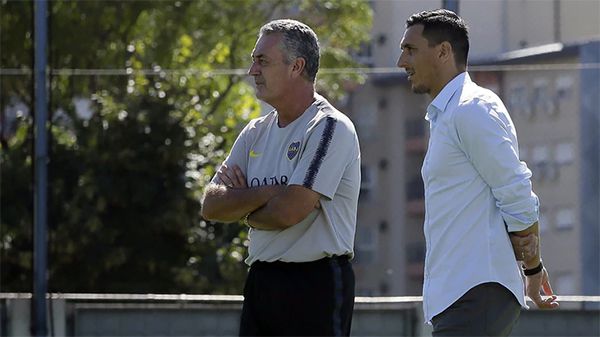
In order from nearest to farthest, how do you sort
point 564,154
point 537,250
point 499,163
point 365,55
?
point 499,163, point 537,250, point 564,154, point 365,55

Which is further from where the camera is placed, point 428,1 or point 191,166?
point 191,166

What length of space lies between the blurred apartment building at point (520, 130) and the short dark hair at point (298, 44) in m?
4.27

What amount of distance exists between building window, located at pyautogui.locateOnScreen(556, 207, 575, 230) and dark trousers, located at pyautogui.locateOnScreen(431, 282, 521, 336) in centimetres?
475

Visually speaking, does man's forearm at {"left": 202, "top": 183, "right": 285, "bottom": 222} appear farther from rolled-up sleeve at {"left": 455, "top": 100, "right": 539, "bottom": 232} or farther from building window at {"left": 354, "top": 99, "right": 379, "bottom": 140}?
building window at {"left": 354, "top": 99, "right": 379, "bottom": 140}

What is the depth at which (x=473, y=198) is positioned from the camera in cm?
421

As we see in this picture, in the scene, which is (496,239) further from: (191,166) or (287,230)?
(191,166)

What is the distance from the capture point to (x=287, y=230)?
4406 mm

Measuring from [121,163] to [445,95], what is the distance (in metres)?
5.78

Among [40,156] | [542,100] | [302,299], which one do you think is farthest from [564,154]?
[302,299]

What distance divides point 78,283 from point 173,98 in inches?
59.1

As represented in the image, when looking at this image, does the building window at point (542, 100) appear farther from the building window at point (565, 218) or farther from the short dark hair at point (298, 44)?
the short dark hair at point (298, 44)

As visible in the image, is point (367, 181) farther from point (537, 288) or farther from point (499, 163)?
point (499, 163)

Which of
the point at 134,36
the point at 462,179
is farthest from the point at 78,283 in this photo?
the point at 462,179

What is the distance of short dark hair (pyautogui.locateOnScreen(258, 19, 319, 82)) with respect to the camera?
A: 452cm
